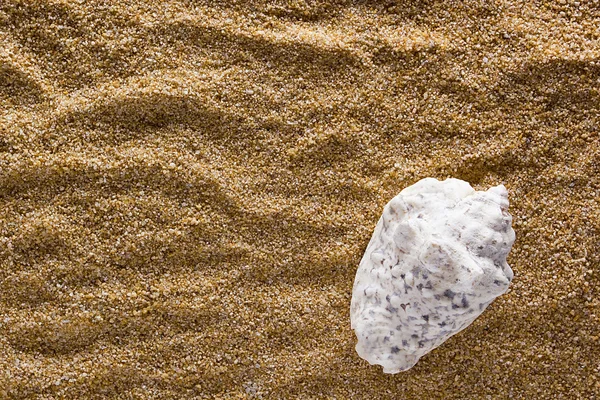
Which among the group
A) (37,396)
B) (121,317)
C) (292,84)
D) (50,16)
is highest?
(50,16)

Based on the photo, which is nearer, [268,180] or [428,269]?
[428,269]

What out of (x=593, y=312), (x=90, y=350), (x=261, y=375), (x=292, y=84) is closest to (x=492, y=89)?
(x=292, y=84)

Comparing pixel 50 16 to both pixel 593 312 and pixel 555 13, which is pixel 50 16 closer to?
pixel 555 13

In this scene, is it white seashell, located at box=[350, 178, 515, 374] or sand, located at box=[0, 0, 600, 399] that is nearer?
white seashell, located at box=[350, 178, 515, 374]

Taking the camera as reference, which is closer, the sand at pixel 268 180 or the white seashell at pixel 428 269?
the white seashell at pixel 428 269
